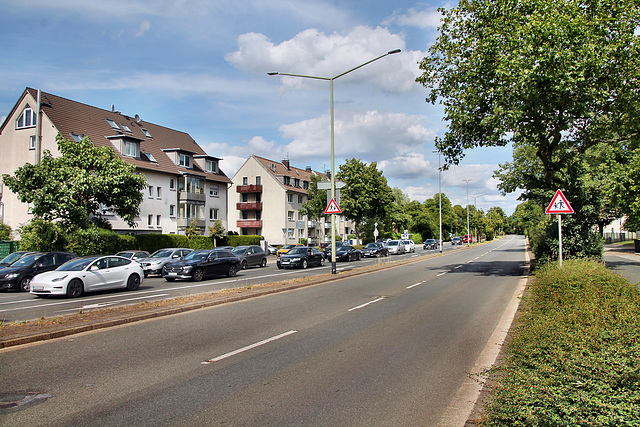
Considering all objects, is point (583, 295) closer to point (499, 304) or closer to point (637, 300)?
point (637, 300)

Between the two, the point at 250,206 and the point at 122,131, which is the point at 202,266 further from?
the point at 250,206

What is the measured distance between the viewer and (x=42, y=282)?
52.1ft


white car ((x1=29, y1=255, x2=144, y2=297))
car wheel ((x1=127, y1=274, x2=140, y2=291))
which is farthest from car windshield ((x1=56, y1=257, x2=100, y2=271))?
car wheel ((x1=127, y1=274, x2=140, y2=291))

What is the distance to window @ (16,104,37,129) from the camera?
40916 mm

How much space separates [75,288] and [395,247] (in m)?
41.9

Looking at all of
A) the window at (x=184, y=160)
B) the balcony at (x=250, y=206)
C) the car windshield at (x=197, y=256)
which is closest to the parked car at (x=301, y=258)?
the car windshield at (x=197, y=256)

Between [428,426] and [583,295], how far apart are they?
459 centimetres

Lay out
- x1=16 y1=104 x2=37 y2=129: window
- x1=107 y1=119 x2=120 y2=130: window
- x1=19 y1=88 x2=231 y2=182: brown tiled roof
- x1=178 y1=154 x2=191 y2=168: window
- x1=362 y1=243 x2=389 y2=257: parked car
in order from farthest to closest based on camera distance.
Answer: x1=178 y1=154 x2=191 y2=168: window, x1=362 y1=243 x2=389 y2=257: parked car, x1=107 y1=119 x2=120 y2=130: window, x1=19 y1=88 x2=231 y2=182: brown tiled roof, x1=16 y1=104 x2=37 y2=129: window

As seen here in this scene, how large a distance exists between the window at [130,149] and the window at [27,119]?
7.72 m

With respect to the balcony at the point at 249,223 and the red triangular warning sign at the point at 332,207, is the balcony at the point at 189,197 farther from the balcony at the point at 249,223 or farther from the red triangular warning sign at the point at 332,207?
the red triangular warning sign at the point at 332,207

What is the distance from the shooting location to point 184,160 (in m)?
52.7

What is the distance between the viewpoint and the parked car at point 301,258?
3044 centimetres

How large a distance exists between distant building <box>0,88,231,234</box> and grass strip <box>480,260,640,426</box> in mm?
35759

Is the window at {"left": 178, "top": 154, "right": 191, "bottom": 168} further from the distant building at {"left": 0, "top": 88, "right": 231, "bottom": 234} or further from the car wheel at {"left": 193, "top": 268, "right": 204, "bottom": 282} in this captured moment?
the car wheel at {"left": 193, "top": 268, "right": 204, "bottom": 282}
